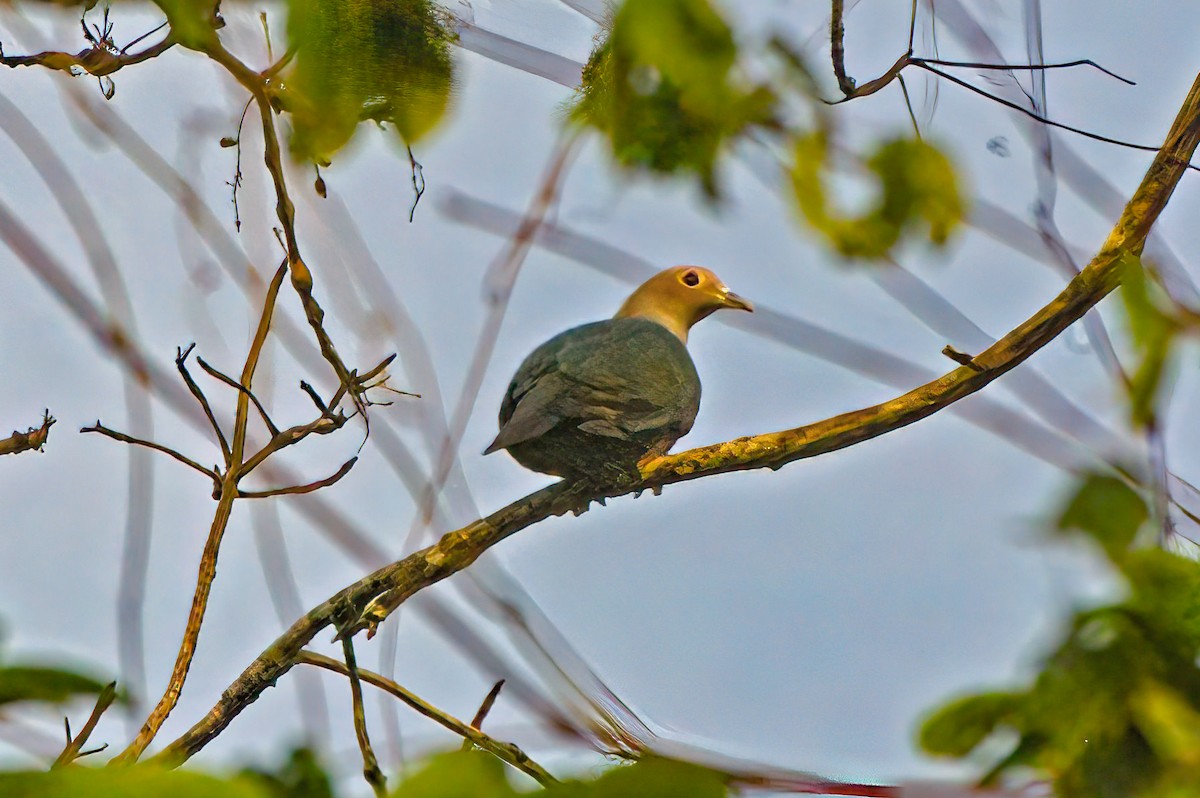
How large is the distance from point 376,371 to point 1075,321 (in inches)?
13.5

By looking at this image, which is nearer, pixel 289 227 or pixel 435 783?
pixel 435 783

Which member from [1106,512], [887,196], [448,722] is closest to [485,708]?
[448,722]

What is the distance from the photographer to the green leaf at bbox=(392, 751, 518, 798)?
187 millimetres

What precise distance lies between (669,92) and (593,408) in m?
0.18

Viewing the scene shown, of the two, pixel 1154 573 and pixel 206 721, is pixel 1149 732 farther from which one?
pixel 206 721

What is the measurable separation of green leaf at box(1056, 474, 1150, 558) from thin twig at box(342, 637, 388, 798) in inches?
10.0

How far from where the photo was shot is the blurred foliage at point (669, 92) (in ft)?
1.44

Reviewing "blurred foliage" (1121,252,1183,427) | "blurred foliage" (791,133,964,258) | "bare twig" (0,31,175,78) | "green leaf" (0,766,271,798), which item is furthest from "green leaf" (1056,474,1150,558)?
"bare twig" (0,31,175,78)

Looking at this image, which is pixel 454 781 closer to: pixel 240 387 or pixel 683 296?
pixel 240 387

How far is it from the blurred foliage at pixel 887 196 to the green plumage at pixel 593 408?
0.12 metres

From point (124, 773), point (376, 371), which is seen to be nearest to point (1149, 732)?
point (124, 773)

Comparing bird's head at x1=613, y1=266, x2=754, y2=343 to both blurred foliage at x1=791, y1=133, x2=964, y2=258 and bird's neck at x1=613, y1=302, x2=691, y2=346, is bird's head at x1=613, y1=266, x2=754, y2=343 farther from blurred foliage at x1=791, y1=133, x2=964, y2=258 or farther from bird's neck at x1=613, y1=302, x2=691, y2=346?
blurred foliage at x1=791, y1=133, x2=964, y2=258

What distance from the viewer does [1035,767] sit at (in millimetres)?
310

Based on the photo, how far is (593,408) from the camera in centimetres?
54
